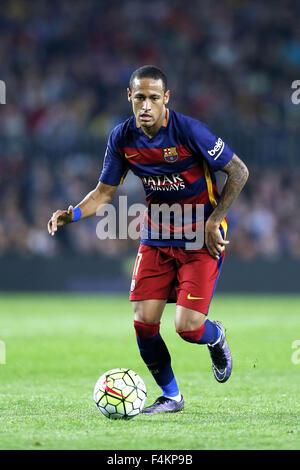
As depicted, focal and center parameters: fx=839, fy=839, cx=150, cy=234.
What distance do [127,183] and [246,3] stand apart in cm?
793

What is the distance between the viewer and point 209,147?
591 cm

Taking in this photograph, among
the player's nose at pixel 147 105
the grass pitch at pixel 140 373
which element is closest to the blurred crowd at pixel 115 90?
the grass pitch at pixel 140 373

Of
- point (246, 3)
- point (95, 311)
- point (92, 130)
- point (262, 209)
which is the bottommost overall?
point (95, 311)

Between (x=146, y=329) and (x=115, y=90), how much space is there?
1494cm

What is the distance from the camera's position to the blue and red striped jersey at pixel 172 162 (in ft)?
19.5

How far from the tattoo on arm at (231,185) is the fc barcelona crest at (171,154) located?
1.18 feet

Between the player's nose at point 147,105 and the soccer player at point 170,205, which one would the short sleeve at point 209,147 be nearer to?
the soccer player at point 170,205

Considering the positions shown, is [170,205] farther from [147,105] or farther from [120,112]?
[120,112]

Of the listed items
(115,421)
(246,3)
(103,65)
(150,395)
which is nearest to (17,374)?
(150,395)

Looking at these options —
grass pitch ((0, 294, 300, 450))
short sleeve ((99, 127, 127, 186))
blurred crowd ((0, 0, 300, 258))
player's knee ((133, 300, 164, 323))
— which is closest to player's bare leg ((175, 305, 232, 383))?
player's knee ((133, 300, 164, 323))

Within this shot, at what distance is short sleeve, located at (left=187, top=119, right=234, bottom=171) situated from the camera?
5.91m

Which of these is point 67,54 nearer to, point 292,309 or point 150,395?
point 292,309

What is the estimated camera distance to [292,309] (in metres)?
15.6

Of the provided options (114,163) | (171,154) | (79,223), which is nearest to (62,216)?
(114,163)
